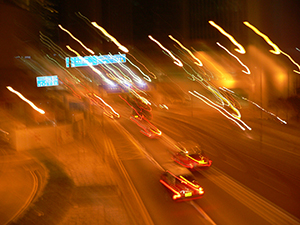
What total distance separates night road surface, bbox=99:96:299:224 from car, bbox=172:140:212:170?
1.25 ft

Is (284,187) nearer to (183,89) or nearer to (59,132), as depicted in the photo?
(59,132)

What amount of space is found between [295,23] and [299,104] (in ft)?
27.0

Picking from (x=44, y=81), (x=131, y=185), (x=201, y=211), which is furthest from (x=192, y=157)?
(x=44, y=81)

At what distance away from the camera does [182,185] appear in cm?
880

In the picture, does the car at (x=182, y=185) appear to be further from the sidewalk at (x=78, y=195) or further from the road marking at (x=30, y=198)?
the road marking at (x=30, y=198)

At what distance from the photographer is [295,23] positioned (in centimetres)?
2784

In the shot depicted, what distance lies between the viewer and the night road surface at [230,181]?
8.06 meters

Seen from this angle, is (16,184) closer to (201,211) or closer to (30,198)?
(30,198)

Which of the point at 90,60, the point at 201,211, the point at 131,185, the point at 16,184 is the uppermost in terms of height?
the point at 90,60

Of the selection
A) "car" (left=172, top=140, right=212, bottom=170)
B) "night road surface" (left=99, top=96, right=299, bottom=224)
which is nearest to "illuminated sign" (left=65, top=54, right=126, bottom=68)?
"night road surface" (left=99, top=96, right=299, bottom=224)

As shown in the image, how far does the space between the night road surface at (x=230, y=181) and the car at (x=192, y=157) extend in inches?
15.0

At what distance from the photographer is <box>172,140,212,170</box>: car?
11.8m

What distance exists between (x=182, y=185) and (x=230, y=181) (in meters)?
2.97

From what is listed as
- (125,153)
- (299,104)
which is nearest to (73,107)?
(125,153)
